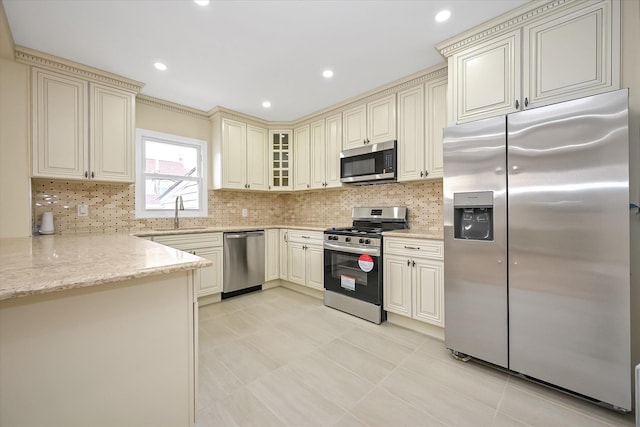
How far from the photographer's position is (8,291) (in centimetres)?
75

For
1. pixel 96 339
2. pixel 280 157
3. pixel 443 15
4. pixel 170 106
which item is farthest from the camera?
pixel 280 157

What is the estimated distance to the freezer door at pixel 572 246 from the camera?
1.47 m

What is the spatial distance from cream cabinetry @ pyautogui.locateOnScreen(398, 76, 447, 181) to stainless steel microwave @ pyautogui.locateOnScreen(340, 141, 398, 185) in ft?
0.31

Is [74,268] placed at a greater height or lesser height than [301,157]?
lesser

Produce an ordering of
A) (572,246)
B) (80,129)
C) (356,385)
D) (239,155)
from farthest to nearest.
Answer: (239,155) → (80,129) → (356,385) → (572,246)

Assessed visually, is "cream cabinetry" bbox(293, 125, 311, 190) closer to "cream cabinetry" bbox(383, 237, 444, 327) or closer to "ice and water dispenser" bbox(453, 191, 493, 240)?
"cream cabinetry" bbox(383, 237, 444, 327)

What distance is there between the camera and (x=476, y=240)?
1.95 meters

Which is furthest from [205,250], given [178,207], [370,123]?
[370,123]

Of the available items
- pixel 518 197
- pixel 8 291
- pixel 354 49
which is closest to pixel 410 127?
pixel 354 49

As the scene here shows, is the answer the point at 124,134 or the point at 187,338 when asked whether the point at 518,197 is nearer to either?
the point at 187,338

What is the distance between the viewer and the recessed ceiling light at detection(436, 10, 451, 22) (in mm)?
1879

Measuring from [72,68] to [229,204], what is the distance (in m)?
2.19

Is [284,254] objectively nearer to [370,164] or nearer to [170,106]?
[370,164]

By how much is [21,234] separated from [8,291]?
225cm
